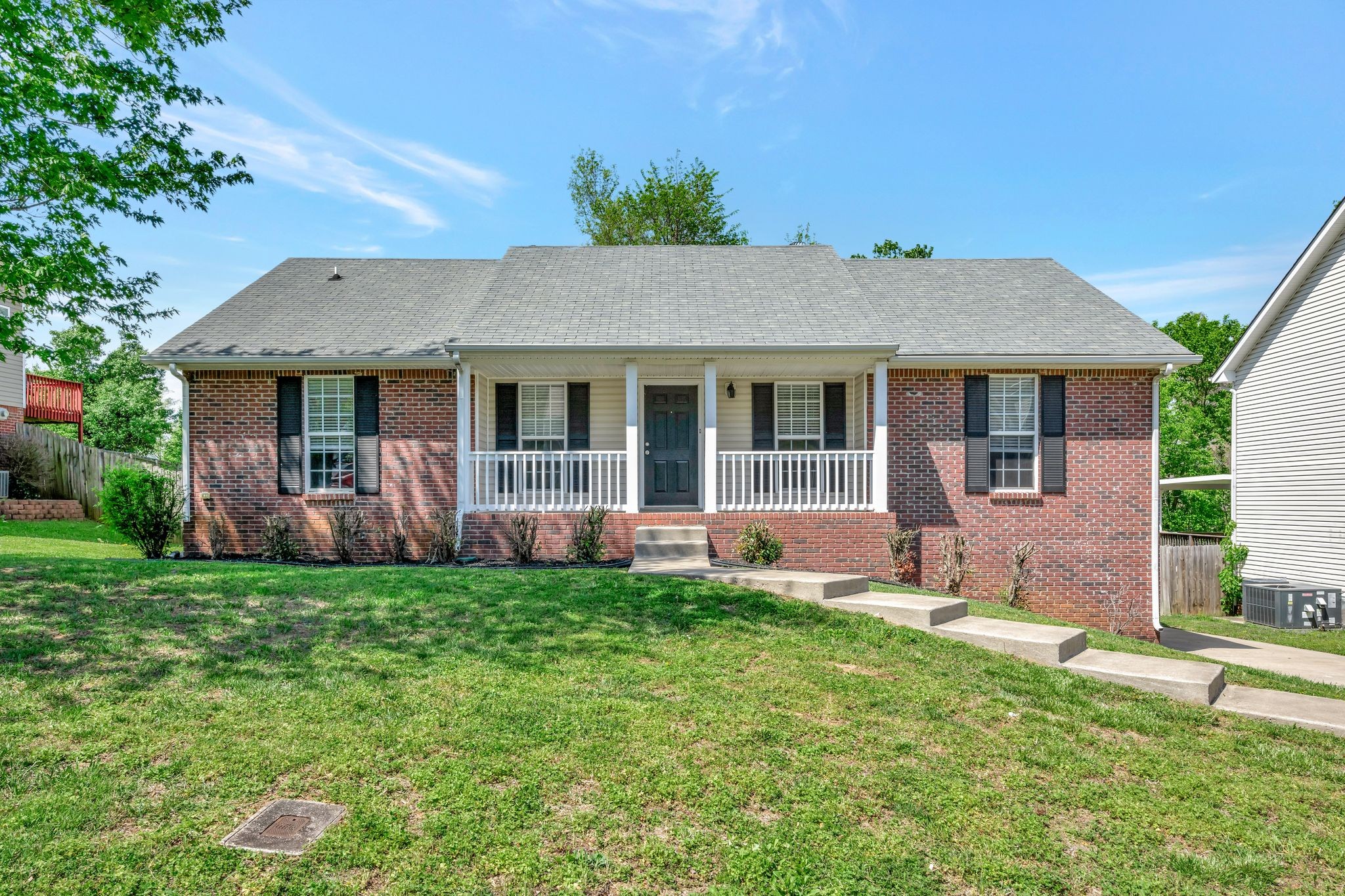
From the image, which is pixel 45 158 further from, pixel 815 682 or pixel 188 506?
pixel 815 682

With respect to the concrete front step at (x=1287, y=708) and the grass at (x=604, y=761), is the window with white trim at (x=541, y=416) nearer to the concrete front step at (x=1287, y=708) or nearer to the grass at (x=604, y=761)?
the grass at (x=604, y=761)

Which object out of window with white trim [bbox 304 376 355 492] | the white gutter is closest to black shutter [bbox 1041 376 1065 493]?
window with white trim [bbox 304 376 355 492]

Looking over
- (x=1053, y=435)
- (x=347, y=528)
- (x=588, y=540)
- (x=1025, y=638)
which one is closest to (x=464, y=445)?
(x=347, y=528)

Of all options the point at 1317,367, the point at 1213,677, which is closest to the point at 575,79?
the point at 1213,677

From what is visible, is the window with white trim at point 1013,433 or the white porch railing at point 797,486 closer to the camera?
the white porch railing at point 797,486

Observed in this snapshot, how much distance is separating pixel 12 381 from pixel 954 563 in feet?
81.2

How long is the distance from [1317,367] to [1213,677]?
11.9 metres

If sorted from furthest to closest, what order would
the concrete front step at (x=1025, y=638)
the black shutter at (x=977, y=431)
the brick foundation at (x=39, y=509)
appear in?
the brick foundation at (x=39, y=509) < the black shutter at (x=977, y=431) < the concrete front step at (x=1025, y=638)

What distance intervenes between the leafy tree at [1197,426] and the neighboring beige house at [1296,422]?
9.59 metres

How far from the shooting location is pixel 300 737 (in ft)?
12.7

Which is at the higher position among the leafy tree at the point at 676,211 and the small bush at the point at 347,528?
the leafy tree at the point at 676,211

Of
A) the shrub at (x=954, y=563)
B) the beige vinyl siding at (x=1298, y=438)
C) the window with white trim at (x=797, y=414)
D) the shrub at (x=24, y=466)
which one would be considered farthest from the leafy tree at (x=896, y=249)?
the shrub at (x=24, y=466)

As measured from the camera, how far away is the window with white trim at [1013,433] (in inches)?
427

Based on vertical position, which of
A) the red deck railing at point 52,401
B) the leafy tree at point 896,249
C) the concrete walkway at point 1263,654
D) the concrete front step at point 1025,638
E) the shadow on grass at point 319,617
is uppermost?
the leafy tree at point 896,249
